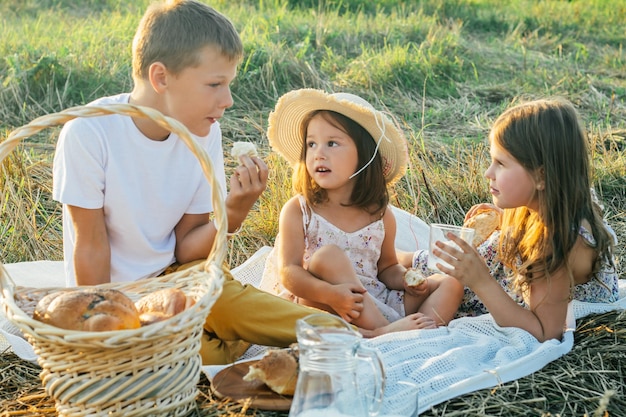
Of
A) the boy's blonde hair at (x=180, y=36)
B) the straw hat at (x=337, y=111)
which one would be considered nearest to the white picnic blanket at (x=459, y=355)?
the straw hat at (x=337, y=111)

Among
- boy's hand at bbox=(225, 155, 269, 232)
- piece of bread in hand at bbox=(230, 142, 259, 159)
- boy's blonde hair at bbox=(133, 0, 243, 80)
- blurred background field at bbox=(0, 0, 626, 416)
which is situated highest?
boy's blonde hair at bbox=(133, 0, 243, 80)

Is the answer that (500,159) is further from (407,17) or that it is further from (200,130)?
(407,17)

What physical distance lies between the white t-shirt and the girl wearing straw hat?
489 millimetres

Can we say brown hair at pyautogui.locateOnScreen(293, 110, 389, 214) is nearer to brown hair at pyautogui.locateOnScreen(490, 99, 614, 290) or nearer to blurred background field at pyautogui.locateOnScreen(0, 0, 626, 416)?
brown hair at pyautogui.locateOnScreen(490, 99, 614, 290)

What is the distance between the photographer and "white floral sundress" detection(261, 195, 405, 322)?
3.48 m

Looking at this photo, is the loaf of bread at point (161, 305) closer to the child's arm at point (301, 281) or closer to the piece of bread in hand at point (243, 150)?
the piece of bread in hand at point (243, 150)

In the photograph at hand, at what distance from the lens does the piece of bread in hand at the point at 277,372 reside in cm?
246

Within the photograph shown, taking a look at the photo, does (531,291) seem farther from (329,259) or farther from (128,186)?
(128,186)

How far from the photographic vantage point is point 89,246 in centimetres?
290

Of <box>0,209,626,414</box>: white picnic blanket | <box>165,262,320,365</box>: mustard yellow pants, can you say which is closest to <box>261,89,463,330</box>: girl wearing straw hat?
<box>0,209,626,414</box>: white picnic blanket

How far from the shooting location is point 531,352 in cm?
292

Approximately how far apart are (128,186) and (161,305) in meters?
0.70

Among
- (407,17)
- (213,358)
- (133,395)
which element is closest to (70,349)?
(133,395)

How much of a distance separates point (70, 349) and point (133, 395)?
0.21m
